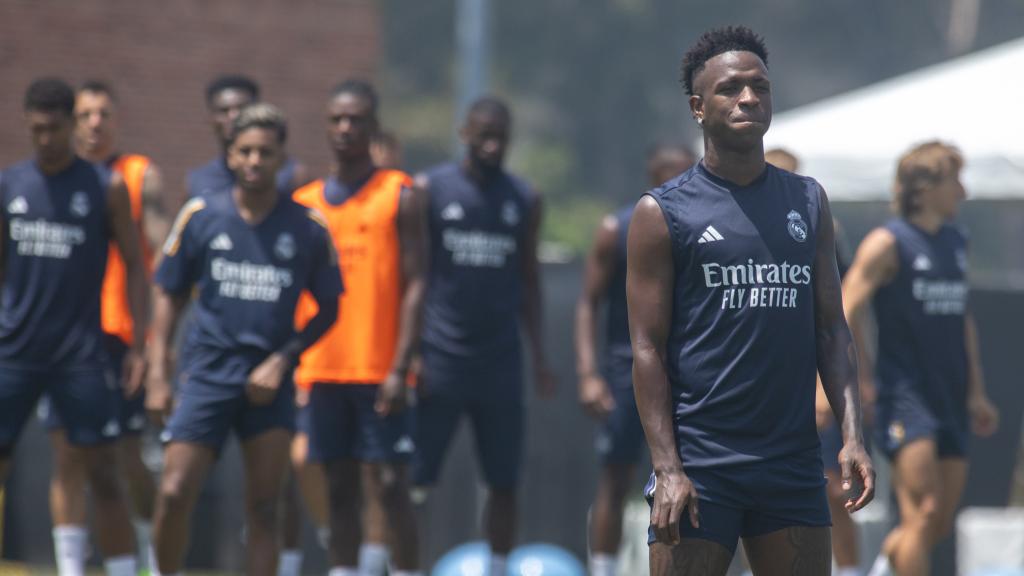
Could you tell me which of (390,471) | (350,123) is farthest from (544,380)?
(350,123)

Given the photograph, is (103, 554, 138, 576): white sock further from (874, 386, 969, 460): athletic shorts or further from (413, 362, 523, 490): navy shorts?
(874, 386, 969, 460): athletic shorts

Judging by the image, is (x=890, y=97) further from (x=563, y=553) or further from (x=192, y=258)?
(x=192, y=258)

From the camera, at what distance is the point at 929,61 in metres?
37.3

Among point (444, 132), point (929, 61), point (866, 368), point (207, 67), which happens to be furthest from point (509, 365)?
point (929, 61)

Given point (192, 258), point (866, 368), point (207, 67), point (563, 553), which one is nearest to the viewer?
point (192, 258)

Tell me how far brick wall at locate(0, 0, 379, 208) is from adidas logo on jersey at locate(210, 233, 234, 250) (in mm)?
9085

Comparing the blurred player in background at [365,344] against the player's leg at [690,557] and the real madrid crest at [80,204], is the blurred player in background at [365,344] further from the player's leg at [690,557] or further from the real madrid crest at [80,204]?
the player's leg at [690,557]

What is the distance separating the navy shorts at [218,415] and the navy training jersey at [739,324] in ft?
8.99

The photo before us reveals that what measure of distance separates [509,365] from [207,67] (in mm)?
9279

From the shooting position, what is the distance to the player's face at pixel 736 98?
4.89 metres

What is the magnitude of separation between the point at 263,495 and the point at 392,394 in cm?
101

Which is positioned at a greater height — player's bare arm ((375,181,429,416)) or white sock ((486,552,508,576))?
player's bare arm ((375,181,429,416))

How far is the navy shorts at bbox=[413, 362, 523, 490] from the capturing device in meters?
8.80

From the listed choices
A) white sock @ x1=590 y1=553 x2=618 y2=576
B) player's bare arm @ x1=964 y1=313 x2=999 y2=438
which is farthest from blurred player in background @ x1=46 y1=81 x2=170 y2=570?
player's bare arm @ x1=964 y1=313 x2=999 y2=438
